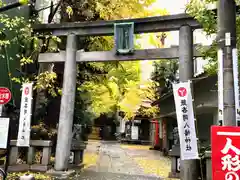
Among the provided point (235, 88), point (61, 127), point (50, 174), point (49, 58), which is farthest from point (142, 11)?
point (235, 88)

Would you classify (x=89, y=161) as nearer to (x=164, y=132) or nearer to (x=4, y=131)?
(x=4, y=131)

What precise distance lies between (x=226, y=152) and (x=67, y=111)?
7.08m

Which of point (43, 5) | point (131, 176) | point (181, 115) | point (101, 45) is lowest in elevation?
point (131, 176)

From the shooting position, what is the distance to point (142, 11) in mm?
13688

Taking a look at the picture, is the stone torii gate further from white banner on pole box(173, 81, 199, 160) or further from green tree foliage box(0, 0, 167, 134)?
white banner on pole box(173, 81, 199, 160)

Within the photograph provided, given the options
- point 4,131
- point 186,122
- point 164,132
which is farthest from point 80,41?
point 164,132

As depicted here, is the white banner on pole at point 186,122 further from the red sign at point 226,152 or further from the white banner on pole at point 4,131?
the white banner on pole at point 4,131

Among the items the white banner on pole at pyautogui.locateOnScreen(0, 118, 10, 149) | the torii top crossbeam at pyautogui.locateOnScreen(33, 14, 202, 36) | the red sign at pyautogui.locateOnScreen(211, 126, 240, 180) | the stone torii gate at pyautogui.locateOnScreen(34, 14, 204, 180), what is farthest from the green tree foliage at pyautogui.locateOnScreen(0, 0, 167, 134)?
the red sign at pyautogui.locateOnScreen(211, 126, 240, 180)

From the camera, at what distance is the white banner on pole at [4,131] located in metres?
7.59

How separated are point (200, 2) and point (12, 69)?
34.9 ft

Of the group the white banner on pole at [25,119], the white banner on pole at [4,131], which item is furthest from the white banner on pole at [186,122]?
the white banner on pole at [25,119]

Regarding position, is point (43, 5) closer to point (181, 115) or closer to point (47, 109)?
point (47, 109)

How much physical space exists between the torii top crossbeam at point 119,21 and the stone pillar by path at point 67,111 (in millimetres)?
443

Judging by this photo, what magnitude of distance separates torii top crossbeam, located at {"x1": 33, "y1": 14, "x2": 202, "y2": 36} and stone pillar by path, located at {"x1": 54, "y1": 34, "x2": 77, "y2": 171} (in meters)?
0.44
